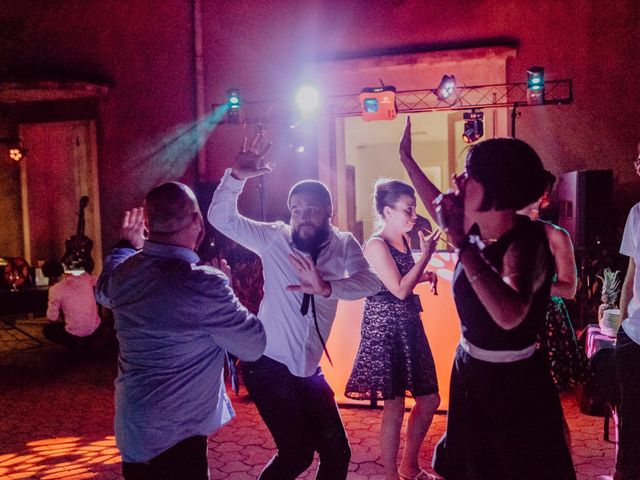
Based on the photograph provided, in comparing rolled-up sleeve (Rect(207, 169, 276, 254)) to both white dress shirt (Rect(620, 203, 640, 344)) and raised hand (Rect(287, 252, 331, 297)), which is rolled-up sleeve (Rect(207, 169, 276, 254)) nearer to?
raised hand (Rect(287, 252, 331, 297))

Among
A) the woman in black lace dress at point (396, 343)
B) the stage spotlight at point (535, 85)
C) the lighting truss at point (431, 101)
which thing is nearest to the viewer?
the woman in black lace dress at point (396, 343)

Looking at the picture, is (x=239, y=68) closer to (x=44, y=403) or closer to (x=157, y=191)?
(x=44, y=403)

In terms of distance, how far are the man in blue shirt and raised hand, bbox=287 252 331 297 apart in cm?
54

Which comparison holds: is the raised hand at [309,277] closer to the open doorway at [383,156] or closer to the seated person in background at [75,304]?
the seated person in background at [75,304]

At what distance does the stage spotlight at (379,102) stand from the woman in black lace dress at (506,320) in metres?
5.08

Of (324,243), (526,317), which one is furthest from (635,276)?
(324,243)

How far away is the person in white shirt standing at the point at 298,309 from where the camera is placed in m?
2.66

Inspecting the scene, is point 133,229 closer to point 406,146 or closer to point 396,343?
point 406,146

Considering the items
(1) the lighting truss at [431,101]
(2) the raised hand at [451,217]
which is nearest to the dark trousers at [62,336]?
(1) the lighting truss at [431,101]

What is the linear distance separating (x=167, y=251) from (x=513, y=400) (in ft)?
4.19

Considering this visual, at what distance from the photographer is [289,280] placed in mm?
2873

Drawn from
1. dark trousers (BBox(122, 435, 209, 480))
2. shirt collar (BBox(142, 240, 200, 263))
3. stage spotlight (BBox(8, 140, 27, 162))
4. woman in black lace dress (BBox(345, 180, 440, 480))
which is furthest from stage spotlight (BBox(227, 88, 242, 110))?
dark trousers (BBox(122, 435, 209, 480))

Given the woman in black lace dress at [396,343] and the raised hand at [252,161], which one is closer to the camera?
the raised hand at [252,161]

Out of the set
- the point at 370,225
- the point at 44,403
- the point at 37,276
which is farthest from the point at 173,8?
the point at 370,225
